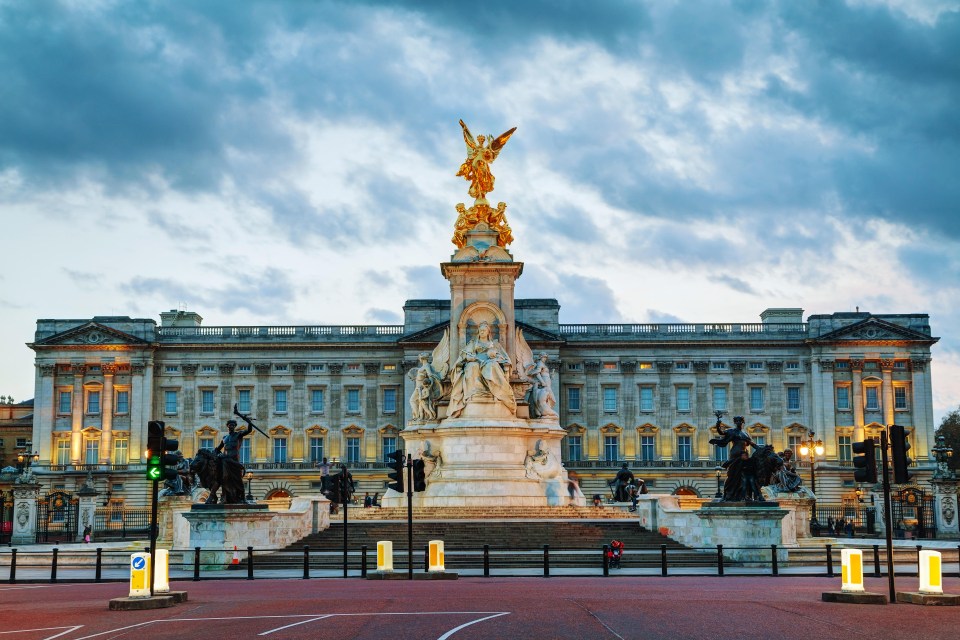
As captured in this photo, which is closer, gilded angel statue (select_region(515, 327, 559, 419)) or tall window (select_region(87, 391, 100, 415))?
gilded angel statue (select_region(515, 327, 559, 419))

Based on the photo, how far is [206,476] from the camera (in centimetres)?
3684

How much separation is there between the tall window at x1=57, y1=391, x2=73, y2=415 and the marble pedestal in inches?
2461

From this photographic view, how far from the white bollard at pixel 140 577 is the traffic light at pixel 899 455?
1279 centimetres

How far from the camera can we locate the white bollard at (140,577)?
21.1 meters

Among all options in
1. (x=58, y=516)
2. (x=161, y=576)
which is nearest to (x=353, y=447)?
(x=58, y=516)

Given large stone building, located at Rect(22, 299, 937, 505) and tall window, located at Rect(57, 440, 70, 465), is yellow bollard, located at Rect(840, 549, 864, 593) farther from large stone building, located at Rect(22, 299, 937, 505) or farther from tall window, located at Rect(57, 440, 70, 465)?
tall window, located at Rect(57, 440, 70, 465)

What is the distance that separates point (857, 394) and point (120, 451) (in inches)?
2421

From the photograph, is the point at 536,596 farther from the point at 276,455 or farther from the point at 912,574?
the point at 276,455

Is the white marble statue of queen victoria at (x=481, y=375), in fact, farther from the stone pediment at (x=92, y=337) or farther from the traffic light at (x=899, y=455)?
the stone pediment at (x=92, y=337)

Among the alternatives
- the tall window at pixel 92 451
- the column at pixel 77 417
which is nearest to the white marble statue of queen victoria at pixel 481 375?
the tall window at pixel 92 451

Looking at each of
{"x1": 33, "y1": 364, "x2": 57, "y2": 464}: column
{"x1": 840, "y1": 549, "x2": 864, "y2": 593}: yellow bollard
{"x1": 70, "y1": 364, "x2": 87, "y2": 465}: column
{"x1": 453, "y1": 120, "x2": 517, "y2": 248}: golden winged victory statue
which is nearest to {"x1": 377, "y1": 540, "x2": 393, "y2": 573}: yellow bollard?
{"x1": 840, "y1": 549, "x2": 864, "y2": 593}: yellow bollard

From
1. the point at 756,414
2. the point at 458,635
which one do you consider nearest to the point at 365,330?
the point at 756,414

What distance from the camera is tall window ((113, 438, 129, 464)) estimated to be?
333 feet

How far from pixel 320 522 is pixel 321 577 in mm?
11852
